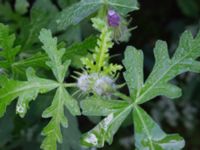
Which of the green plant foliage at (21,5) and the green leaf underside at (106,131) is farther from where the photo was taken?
the green plant foliage at (21,5)

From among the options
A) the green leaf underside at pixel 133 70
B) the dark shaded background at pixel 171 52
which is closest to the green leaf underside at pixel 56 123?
the green leaf underside at pixel 133 70

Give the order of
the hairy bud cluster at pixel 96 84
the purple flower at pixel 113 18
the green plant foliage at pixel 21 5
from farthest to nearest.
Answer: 1. the green plant foliage at pixel 21 5
2. the purple flower at pixel 113 18
3. the hairy bud cluster at pixel 96 84

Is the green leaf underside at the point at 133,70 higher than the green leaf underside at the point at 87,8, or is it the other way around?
the green leaf underside at the point at 87,8

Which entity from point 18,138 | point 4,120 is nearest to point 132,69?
point 4,120

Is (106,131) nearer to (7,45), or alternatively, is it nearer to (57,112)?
(57,112)

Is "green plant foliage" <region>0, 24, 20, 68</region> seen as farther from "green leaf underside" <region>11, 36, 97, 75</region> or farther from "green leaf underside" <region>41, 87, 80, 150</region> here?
"green leaf underside" <region>41, 87, 80, 150</region>

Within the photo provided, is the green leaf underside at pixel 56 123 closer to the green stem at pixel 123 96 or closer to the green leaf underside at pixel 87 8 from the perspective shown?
the green stem at pixel 123 96

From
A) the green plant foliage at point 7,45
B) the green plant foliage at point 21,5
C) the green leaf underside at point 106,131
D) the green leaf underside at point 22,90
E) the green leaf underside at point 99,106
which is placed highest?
the green plant foliage at point 21,5
